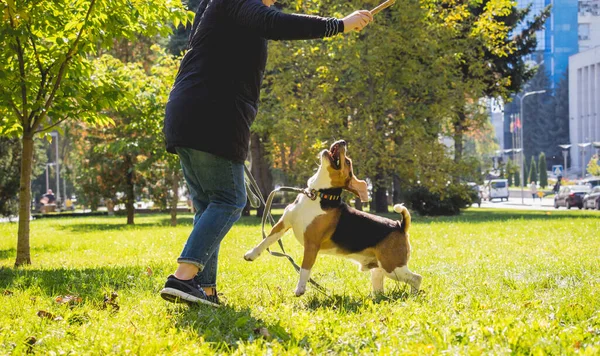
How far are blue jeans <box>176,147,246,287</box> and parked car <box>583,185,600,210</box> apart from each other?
3498cm

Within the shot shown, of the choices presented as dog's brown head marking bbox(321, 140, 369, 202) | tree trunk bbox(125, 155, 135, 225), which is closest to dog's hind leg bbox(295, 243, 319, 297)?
dog's brown head marking bbox(321, 140, 369, 202)

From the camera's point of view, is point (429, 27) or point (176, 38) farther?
point (176, 38)

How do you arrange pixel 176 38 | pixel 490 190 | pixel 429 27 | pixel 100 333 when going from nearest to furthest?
pixel 100 333 → pixel 429 27 → pixel 176 38 → pixel 490 190

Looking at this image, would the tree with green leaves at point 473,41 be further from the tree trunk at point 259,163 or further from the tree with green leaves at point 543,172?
the tree with green leaves at point 543,172

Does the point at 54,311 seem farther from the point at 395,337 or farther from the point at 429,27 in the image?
the point at 429,27

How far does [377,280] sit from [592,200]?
34.9 meters

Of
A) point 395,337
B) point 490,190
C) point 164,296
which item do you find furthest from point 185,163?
point 490,190

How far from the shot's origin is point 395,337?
3482 mm

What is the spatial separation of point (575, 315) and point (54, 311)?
3.12 metres

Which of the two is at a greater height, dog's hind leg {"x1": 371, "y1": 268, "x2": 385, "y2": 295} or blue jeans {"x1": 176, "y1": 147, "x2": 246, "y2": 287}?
blue jeans {"x1": 176, "y1": 147, "x2": 246, "y2": 287}

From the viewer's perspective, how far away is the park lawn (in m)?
3.39

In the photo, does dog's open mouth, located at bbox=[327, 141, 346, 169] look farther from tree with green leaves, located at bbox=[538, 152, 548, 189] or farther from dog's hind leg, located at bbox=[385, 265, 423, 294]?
tree with green leaves, located at bbox=[538, 152, 548, 189]

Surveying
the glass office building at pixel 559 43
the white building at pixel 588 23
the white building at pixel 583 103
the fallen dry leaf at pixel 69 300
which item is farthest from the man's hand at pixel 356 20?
the white building at pixel 588 23

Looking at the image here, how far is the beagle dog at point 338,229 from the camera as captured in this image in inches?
190
